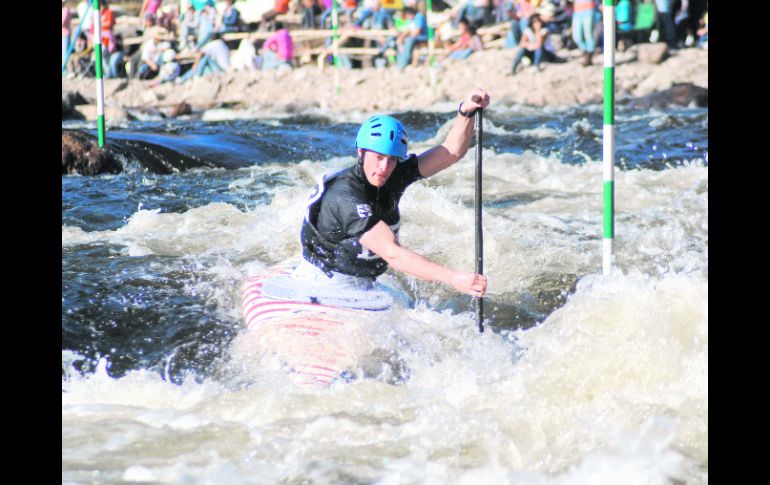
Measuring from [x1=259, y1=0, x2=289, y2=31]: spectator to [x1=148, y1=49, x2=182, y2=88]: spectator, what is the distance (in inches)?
83.3

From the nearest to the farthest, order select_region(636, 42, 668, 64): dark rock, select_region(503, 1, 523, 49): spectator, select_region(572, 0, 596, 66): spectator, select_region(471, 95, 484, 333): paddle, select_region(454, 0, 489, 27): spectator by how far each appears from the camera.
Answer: select_region(471, 95, 484, 333): paddle, select_region(572, 0, 596, 66): spectator, select_region(636, 42, 668, 64): dark rock, select_region(503, 1, 523, 49): spectator, select_region(454, 0, 489, 27): spectator

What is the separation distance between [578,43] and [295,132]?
19.8ft

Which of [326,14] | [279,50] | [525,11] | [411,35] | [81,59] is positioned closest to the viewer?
[525,11]

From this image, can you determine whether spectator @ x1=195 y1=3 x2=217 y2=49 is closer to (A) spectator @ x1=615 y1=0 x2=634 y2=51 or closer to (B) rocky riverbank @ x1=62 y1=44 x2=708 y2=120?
(B) rocky riverbank @ x1=62 y1=44 x2=708 y2=120

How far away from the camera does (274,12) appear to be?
20.4 m

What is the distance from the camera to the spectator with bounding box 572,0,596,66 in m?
16.5

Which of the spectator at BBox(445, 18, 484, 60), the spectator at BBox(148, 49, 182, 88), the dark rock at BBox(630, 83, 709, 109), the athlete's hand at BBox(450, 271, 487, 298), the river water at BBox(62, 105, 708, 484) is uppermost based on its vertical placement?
the spectator at BBox(445, 18, 484, 60)

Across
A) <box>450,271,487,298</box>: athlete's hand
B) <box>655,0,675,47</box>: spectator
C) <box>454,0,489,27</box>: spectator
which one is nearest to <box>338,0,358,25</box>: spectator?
<box>454,0,489,27</box>: spectator

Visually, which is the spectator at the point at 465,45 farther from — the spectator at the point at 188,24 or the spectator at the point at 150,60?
the spectator at the point at 150,60

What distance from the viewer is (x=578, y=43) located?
56.4 ft

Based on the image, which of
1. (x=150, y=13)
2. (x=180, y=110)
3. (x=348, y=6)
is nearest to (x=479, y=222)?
(x=180, y=110)

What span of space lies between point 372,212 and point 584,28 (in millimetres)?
12948

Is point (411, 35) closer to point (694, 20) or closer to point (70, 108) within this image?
point (694, 20)

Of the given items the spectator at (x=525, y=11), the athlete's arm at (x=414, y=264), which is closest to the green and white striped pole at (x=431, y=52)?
the spectator at (x=525, y=11)
